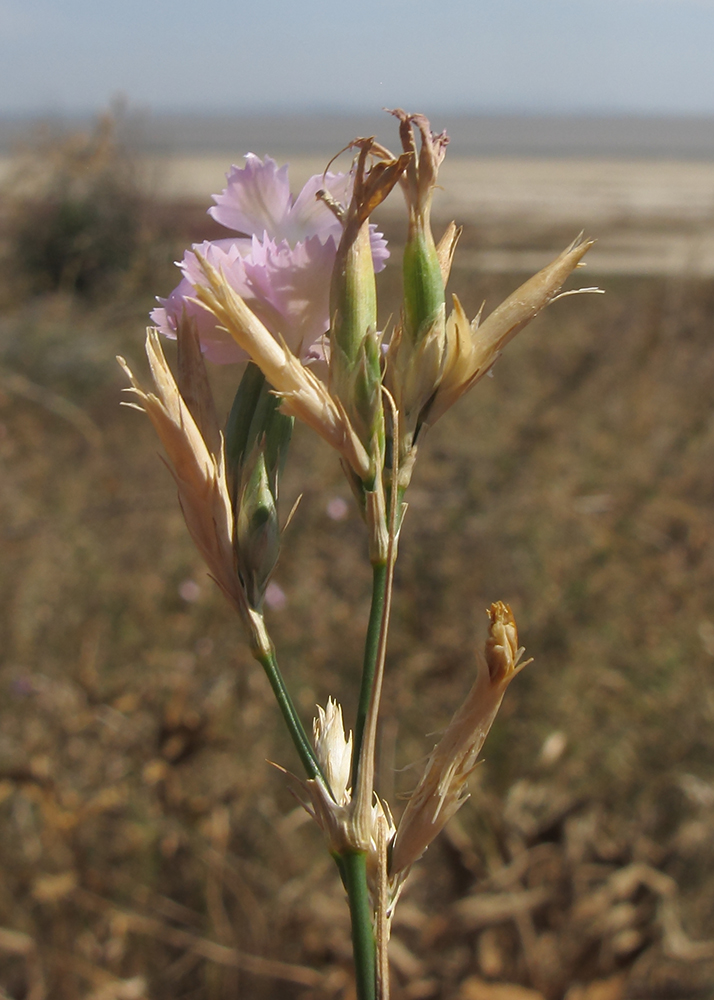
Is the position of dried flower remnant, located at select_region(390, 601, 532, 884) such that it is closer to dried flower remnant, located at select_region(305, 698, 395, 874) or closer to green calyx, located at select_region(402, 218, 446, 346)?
dried flower remnant, located at select_region(305, 698, 395, 874)

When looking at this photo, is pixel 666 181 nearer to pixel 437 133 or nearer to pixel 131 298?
pixel 131 298

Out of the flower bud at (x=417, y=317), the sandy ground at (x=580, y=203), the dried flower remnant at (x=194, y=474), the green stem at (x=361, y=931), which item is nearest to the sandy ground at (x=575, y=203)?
the sandy ground at (x=580, y=203)

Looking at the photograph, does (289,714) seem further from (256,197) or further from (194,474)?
(256,197)

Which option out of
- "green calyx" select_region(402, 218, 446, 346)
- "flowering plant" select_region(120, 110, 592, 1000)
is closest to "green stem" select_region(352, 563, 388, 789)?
"flowering plant" select_region(120, 110, 592, 1000)

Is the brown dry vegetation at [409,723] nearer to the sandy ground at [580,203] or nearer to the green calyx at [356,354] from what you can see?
the green calyx at [356,354]

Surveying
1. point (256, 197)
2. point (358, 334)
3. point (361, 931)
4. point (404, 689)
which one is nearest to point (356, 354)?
point (358, 334)

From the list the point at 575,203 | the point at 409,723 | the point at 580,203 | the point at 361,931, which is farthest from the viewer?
the point at 580,203
